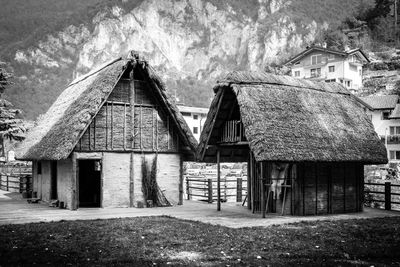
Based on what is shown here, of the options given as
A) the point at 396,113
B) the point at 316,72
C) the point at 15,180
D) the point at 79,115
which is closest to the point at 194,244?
the point at 79,115

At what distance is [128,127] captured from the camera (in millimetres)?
24469

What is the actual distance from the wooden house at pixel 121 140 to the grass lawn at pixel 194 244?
648cm

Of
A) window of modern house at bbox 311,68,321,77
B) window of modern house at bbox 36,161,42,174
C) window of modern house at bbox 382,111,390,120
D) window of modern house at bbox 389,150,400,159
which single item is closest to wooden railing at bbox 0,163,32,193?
window of modern house at bbox 36,161,42,174

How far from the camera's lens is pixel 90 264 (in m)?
10.3

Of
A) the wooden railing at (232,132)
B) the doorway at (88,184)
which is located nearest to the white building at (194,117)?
the doorway at (88,184)

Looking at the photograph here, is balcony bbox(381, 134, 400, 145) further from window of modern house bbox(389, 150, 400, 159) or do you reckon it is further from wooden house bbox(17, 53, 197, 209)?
wooden house bbox(17, 53, 197, 209)

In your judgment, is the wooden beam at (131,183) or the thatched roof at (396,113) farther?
the thatched roof at (396,113)

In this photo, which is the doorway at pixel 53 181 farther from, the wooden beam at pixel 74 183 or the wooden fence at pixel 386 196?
the wooden fence at pixel 386 196

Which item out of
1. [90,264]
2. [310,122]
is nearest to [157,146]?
[310,122]

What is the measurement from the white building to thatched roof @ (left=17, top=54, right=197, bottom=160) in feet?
190

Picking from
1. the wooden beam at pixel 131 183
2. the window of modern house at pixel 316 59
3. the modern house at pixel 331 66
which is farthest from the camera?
the window of modern house at pixel 316 59

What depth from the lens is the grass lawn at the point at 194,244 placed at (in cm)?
1089

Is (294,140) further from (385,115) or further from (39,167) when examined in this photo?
(385,115)

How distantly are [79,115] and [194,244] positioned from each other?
11559mm
